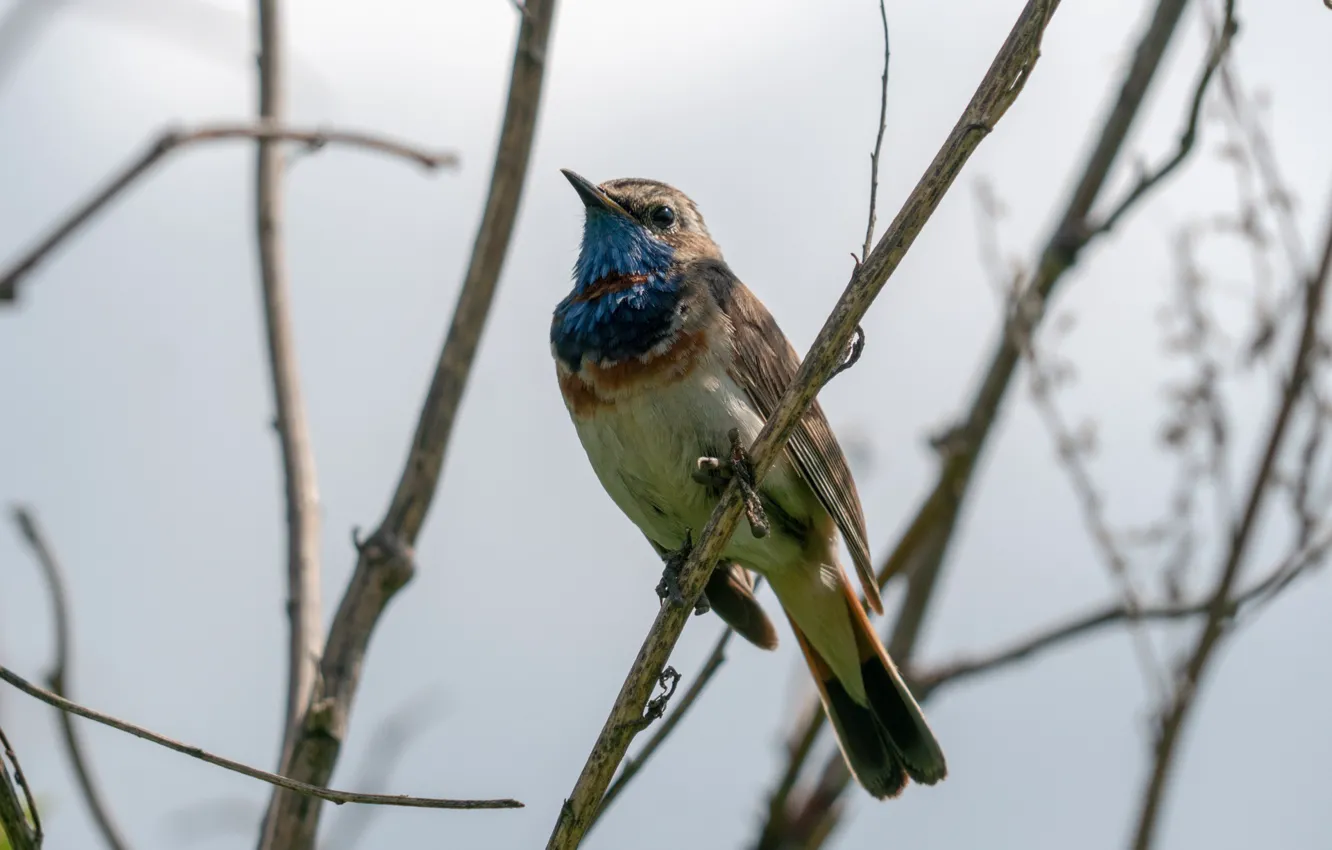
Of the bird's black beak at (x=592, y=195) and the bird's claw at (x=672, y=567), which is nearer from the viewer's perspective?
the bird's claw at (x=672, y=567)

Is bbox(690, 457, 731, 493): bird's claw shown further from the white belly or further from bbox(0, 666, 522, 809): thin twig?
bbox(0, 666, 522, 809): thin twig

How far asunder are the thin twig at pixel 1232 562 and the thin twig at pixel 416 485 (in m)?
2.27

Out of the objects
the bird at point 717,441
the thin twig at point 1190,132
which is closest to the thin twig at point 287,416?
the bird at point 717,441

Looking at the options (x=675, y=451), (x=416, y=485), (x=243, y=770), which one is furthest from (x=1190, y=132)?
(x=243, y=770)

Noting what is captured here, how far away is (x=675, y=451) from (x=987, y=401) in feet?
5.01

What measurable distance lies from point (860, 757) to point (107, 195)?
407 centimetres

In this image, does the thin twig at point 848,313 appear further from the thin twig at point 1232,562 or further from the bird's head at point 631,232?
the bird's head at point 631,232

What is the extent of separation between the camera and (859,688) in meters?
5.97

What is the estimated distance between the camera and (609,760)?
346cm

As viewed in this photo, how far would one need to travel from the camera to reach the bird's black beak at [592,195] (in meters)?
6.09

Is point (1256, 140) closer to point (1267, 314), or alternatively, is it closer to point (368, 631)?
point (1267, 314)

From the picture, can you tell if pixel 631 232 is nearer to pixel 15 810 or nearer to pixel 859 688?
pixel 859 688

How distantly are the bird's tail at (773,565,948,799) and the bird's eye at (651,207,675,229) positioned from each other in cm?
159

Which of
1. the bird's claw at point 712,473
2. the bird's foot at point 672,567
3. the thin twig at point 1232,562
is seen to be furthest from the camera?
the bird's foot at point 672,567
